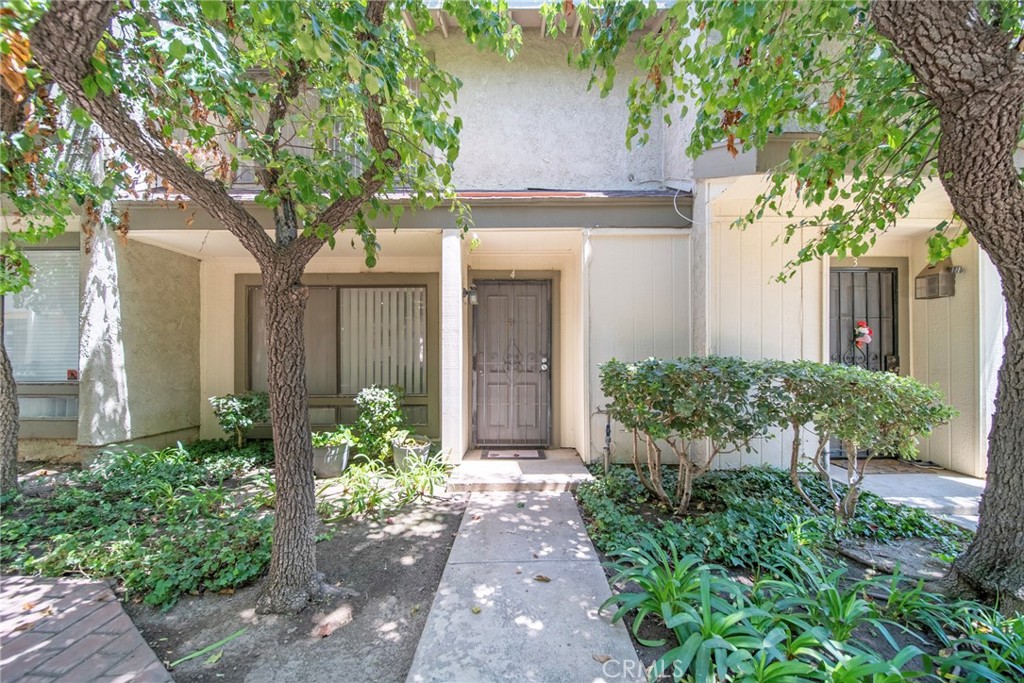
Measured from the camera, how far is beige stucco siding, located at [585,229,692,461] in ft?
17.1

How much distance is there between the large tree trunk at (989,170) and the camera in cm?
220

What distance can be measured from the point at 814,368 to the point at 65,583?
19.8ft

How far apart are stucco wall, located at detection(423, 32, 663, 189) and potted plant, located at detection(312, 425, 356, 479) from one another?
Result: 3842mm

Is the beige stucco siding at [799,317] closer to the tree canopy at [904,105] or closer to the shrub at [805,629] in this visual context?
the tree canopy at [904,105]

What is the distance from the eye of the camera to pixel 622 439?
17.0 ft

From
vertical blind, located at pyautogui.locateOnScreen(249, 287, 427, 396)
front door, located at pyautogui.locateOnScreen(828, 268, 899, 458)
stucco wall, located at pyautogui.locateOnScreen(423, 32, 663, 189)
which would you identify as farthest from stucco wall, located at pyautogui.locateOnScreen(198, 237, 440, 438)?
front door, located at pyautogui.locateOnScreen(828, 268, 899, 458)

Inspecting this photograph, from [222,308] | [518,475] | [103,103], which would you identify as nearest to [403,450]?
[518,475]

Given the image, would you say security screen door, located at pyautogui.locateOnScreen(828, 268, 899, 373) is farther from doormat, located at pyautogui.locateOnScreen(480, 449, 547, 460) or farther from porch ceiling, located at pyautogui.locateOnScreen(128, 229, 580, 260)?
doormat, located at pyautogui.locateOnScreen(480, 449, 547, 460)

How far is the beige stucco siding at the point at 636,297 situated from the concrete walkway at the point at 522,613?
1.94 metres

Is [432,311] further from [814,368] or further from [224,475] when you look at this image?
[814,368]

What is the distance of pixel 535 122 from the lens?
6.26m

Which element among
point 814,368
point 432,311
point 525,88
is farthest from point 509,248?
point 814,368

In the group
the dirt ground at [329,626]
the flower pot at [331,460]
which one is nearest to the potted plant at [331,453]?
the flower pot at [331,460]

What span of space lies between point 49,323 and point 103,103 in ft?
18.4
